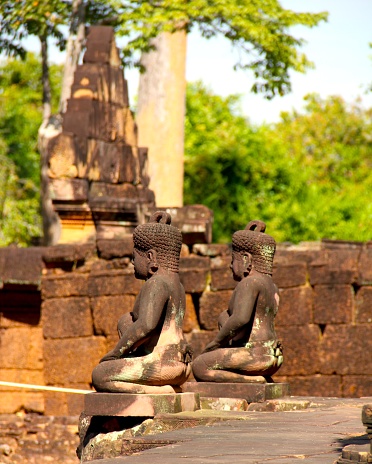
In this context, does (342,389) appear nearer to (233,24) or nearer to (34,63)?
(233,24)

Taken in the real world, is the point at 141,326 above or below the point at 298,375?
above

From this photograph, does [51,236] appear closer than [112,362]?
No

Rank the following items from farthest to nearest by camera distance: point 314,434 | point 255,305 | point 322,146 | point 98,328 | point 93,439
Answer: point 322,146
point 98,328
point 255,305
point 93,439
point 314,434

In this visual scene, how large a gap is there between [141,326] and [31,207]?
18.1 m

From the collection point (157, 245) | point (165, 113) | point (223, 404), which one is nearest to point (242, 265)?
point (223, 404)

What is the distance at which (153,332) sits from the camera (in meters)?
6.87

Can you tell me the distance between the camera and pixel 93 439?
22.1 ft

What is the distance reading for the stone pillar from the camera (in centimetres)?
1953

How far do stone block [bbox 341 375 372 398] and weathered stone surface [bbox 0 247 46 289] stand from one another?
392cm

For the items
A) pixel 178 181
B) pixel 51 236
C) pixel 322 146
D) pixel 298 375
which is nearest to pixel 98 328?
pixel 298 375

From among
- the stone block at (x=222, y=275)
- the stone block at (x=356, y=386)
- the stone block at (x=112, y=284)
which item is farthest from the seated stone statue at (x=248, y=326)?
the stone block at (x=112, y=284)

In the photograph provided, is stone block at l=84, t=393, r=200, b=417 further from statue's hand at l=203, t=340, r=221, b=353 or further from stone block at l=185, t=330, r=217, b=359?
stone block at l=185, t=330, r=217, b=359

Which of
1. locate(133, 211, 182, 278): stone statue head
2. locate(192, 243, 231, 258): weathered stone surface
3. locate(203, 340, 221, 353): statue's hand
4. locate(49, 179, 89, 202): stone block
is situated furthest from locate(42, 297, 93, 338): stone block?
locate(133, 211, 182, 278): stone statue head

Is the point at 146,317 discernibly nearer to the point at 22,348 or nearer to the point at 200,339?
the point at 200,339
